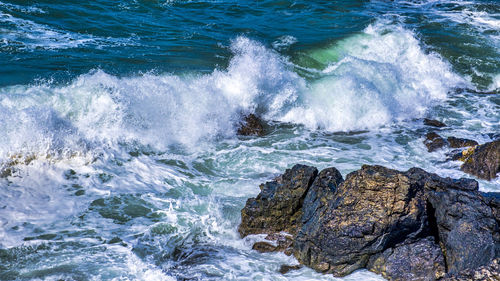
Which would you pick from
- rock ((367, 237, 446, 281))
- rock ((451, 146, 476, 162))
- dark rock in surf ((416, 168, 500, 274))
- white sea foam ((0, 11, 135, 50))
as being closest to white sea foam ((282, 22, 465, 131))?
rock ((451, 146, 476, 162))

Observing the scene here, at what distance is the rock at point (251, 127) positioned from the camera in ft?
33.4

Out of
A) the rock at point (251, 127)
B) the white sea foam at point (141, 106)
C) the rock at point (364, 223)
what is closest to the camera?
the rock at point (364, 223)

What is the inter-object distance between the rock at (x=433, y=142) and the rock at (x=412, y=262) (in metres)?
4.03

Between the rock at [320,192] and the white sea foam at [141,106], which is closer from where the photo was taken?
the rock at [320,192]

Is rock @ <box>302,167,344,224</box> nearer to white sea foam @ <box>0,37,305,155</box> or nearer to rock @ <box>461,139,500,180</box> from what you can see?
rock @ <box>461,139,500,180</box>

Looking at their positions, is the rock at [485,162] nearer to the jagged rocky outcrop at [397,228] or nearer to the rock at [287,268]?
the jagged rocky outcrop at [397,228]

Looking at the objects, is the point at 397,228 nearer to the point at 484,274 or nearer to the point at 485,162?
the point at 484,274

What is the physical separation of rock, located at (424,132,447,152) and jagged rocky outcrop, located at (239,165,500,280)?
10.7ft

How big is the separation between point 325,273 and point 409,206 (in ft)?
4.12

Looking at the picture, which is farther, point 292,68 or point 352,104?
point 292,68

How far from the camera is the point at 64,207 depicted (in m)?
7.32

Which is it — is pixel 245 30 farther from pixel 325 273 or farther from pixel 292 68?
pixel 325 273

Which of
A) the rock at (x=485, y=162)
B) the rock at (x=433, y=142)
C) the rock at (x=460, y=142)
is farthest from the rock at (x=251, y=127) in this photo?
the rock at (x=485, y=162)

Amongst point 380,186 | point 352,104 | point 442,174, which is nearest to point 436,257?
point 380,186
